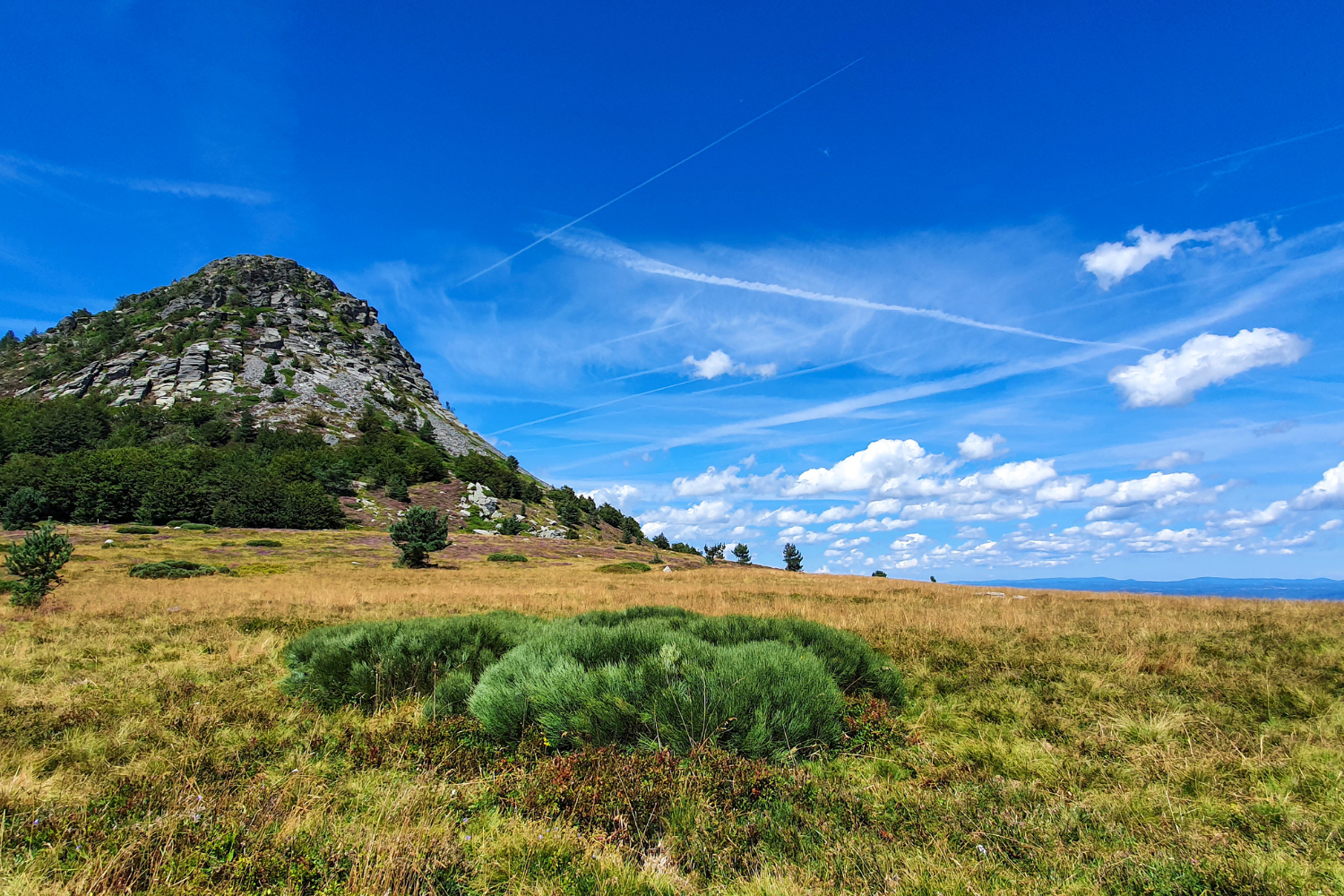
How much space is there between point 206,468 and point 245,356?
211ft

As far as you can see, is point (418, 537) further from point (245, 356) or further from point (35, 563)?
point (245, 356)

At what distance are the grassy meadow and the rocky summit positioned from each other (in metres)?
110

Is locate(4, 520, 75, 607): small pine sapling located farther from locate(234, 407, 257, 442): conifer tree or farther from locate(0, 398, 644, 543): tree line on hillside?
locate(234, 407, 257, 442): conifer tree

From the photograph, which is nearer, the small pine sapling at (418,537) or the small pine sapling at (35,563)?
the small pine sapling at (35,563)

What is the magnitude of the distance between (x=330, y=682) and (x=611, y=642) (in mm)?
3938

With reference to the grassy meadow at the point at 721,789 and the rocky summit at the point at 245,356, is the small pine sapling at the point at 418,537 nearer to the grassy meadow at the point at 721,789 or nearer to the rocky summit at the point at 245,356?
the grassy meadow at the point at 721,789

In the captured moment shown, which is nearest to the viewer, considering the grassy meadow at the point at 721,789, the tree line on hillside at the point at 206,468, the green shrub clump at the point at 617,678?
the grassy meadow at the point at 721,789

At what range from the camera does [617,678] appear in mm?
5793

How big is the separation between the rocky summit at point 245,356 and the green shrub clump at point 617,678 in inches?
4280

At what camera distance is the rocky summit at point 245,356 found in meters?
107

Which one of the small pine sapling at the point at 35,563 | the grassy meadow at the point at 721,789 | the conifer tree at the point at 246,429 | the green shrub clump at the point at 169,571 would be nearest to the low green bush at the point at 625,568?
the green shrub clump at the point at 169,571

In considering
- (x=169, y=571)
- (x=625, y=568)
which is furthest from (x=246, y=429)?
(x=625, y=568)

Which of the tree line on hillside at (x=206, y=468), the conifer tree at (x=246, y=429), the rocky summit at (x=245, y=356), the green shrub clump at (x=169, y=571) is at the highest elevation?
the rocky summit at (x=245, y=356)

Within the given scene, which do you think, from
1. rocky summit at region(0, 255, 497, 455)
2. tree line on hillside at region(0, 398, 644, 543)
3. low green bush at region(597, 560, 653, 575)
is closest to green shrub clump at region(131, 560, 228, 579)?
low green bush at region(597, 560, 653, 575)
